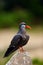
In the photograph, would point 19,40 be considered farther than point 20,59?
Yes

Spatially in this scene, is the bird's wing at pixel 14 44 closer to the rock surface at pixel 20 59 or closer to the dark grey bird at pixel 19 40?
the dark grey bird at pixel 19 40

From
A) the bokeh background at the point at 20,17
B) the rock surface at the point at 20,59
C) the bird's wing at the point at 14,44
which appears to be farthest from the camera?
the bokeh background at the point at 20,17

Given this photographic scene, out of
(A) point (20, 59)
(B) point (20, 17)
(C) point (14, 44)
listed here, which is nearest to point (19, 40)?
(C) point (14, 44)

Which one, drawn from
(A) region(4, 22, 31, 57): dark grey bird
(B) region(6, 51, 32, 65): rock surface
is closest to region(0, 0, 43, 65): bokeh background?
(A) region(4, 22, 31, 57): dark grey bird

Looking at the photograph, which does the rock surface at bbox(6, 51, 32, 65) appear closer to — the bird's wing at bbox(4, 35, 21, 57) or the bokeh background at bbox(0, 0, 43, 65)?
the bird's wing at bbox(4, 35, 21, 57)

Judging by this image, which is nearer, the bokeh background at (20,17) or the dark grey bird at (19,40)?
the dark grey bird at (19,40)

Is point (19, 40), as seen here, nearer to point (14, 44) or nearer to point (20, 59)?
point (14, 44)

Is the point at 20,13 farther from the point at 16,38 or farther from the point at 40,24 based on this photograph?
the point at 16,38

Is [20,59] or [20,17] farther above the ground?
[20,59]

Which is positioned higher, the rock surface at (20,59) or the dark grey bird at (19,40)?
the dark grey bird at (19,40)

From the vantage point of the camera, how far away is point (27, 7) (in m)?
31.5

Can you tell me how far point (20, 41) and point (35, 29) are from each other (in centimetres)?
1827

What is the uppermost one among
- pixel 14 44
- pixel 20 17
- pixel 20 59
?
pixel 14 44

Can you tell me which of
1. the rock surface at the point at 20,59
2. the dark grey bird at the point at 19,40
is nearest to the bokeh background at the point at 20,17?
the dark grey bird at the point at 19,40
